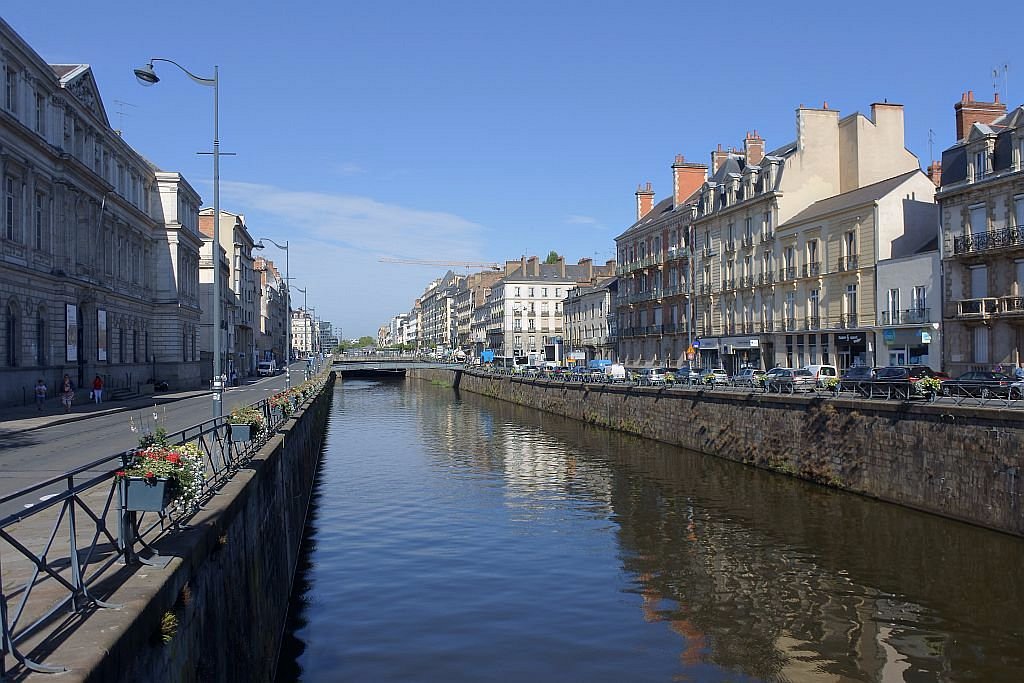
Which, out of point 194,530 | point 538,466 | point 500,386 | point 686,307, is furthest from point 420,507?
point 500,386

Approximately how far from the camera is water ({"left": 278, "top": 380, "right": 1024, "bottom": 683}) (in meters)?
13.4

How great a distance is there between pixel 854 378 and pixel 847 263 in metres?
12.9

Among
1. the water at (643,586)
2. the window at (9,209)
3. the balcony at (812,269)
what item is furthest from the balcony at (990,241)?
the window at (9,209)

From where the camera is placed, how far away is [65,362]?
139ft

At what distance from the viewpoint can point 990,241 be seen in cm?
3506

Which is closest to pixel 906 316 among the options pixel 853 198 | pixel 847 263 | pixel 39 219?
pixel 847 263

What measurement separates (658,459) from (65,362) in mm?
29477

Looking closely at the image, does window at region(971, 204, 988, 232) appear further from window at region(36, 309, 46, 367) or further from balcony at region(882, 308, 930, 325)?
window at region(36, 309, 46, 367)

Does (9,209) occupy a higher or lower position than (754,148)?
lower

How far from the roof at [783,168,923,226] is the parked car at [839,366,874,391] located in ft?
37.0

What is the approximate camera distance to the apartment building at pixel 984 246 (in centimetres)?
3416

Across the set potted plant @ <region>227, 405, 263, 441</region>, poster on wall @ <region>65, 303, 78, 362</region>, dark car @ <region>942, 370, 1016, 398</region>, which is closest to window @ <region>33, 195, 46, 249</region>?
poster on wall @ <region>65, 303, 78, 362</region>

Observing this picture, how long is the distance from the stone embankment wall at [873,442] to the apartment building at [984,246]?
11052 mm

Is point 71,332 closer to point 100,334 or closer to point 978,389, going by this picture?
point 100,334
